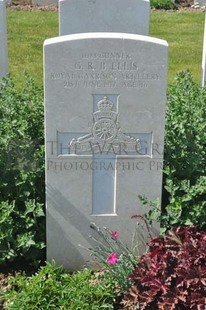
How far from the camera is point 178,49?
437 inches

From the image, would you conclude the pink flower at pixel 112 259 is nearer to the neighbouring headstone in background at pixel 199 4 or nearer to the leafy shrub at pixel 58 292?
the leafy shrub at pixel 58 292

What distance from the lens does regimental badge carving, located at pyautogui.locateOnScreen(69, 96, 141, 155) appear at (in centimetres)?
396

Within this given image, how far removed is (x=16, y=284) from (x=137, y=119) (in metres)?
1.40

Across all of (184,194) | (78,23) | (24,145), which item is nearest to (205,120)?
(184,194)

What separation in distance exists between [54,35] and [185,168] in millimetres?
8022

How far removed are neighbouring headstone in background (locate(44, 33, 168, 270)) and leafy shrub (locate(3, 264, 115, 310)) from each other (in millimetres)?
286

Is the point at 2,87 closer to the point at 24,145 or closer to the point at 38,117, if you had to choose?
the point at 38,117

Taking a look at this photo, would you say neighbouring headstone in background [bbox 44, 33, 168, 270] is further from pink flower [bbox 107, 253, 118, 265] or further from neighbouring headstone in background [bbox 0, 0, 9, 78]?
neighbouring headstone in background [bbox 0, 0, 9, 78]

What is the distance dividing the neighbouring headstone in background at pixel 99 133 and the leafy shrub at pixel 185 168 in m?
0.16

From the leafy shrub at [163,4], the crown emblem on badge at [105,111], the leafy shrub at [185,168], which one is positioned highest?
the leafy shrub at [163,4]

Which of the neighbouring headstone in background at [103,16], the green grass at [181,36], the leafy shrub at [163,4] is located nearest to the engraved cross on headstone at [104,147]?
the neighbouring headstone in background at [103,16]

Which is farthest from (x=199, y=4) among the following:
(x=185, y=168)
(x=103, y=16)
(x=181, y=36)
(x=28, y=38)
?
(x=185, y=168)

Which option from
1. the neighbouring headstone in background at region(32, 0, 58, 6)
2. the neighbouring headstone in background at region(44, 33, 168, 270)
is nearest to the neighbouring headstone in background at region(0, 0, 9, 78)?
the neighbouring headstone in background at region(44, 33, 168, 270)

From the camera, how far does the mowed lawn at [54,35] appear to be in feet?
32.4
